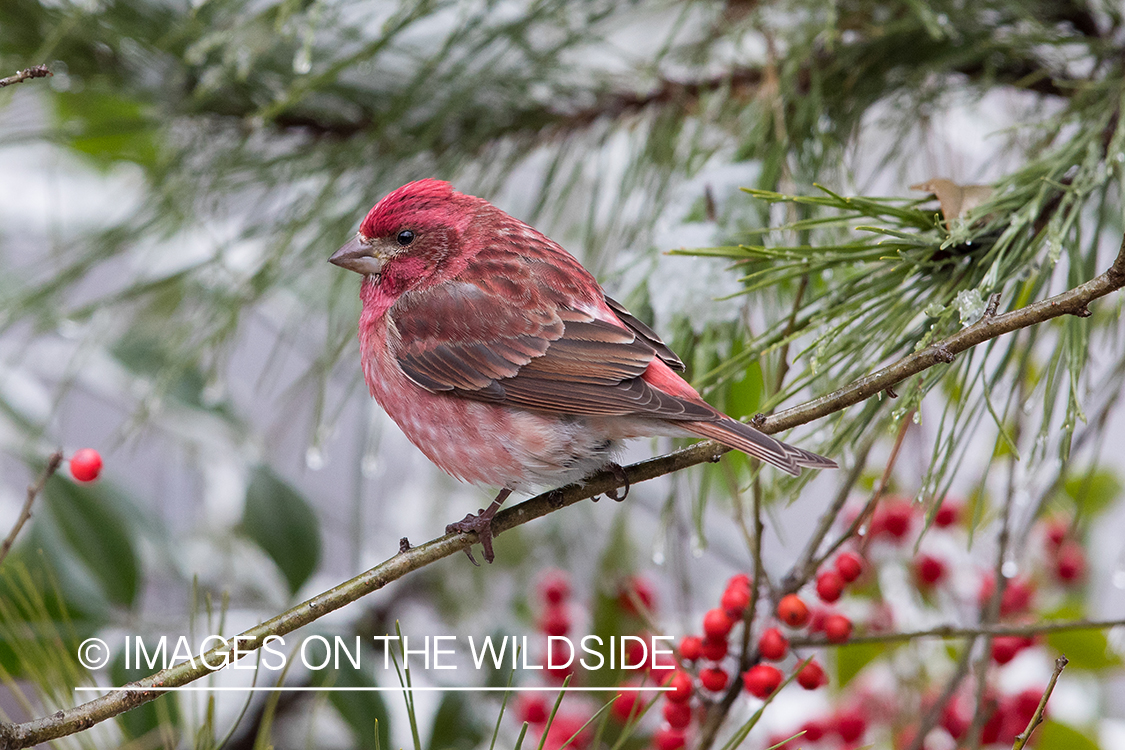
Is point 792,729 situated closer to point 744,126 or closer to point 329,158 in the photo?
point 744,126

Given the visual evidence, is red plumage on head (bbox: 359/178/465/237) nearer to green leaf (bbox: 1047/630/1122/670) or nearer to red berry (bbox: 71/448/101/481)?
red berry (bbox: 71/448/101/481)

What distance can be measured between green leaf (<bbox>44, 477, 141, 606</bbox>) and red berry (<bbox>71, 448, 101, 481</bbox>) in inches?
24.9

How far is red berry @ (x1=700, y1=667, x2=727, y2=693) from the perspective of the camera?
2.92ft

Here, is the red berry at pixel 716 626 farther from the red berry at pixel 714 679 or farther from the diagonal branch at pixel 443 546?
the diagonal branch at pixel 443 546

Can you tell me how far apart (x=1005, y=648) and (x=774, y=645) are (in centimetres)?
48

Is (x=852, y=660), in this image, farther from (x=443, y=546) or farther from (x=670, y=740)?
(x=443, y=546)

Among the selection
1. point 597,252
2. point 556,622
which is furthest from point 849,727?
point 597,252

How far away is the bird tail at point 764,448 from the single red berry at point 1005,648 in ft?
2.17

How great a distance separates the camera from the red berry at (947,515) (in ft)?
4.92

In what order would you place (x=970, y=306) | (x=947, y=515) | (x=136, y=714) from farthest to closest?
(x=947, y=515) < (x=136, y=714) < (x=970, y=306)

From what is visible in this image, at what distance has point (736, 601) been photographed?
2.91 ft

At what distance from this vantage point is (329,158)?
1226 millimetres

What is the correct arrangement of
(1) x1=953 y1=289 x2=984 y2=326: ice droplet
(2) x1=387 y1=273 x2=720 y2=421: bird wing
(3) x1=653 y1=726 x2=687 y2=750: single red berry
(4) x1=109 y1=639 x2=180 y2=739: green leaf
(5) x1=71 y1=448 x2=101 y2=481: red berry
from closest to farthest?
(1) x1=953 y1=289 x2=984 y2=326: ice droplet
(5) x1=71 y1=448 x2=101 y2=481: red berry
(2) x1=387 y1=273 x2=720 y2=421: bird wing
(3) x1=653 y1=726 x2=687 y2=750: single red berry
(4) x1=109 y1=639 x2=180 y2=739: green leaf

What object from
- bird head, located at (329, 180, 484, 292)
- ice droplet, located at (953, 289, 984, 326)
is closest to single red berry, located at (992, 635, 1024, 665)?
ice droplet, located at (953, 289, 984, 326)
